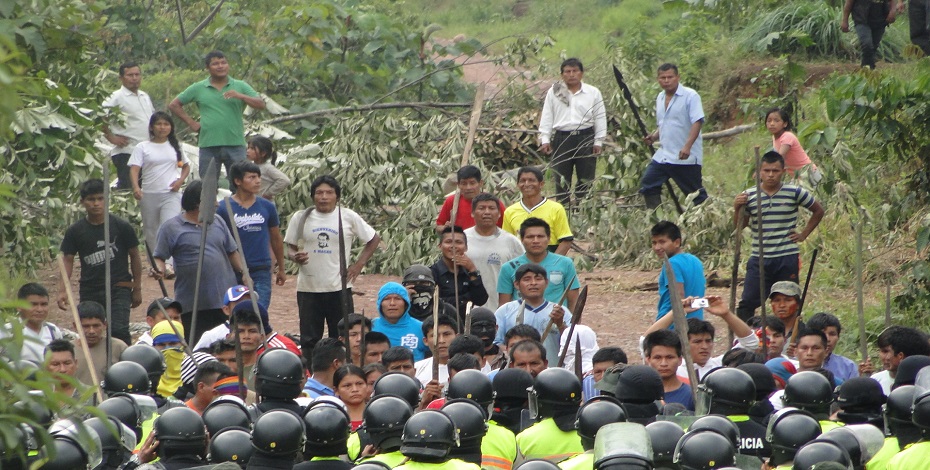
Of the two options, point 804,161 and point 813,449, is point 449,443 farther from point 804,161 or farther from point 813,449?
point 804,161

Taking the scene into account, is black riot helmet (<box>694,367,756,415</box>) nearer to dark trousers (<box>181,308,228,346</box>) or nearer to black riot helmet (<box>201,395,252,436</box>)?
black riot helmet (<box>201,395,252,436</box>)

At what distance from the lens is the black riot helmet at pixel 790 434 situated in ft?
19.4

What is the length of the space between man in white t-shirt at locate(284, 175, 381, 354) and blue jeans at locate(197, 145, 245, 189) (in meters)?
2.34

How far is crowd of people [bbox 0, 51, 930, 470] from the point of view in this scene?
6.09 metres

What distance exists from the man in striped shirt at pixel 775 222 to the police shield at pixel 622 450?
17.2 feet

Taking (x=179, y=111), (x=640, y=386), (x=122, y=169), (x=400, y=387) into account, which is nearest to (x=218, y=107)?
(x=179, y=111)

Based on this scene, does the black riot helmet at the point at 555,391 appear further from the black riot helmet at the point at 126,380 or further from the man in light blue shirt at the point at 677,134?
the man in light blue shirt at the point at 677,134

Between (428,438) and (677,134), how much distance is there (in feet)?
25.1

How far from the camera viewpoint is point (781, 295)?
31.4 feet

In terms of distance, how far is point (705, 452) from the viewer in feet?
18.2

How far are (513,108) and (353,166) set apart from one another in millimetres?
2467

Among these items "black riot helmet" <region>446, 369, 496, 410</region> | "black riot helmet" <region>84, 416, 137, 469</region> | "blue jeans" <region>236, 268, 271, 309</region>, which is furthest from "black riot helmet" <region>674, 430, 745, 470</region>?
"blue jeans" <region>236, 268, 271, 309</region>

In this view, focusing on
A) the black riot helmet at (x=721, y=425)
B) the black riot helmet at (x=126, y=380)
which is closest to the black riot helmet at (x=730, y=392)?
the black riot helmet at (x=721, y=425)

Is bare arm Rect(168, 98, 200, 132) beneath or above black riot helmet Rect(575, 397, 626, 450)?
above
